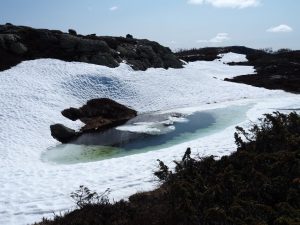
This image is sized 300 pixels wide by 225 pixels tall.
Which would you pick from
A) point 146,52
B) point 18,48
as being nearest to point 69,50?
point 18,48

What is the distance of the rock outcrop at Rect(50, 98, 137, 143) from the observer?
25031mm

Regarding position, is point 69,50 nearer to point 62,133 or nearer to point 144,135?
point 62,133

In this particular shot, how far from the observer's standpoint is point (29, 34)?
45625 mm

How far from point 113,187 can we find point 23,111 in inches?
579

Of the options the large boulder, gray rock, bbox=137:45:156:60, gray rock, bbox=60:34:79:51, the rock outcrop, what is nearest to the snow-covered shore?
the large boulder

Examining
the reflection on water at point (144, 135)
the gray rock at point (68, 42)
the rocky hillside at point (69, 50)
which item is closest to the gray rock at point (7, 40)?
the rocky hillside at point (69, 50)

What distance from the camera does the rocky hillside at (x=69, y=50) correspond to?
134 ft

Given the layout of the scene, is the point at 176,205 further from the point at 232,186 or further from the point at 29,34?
the point at 29,34

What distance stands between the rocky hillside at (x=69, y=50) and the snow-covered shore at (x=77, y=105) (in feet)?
6.38

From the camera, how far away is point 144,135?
24.6 meters

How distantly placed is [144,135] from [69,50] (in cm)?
2260

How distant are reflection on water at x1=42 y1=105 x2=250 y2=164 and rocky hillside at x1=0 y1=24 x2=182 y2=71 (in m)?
14.6

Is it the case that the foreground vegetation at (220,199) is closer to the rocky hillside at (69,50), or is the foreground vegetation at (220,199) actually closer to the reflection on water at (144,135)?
the reflection on water at (144,135)

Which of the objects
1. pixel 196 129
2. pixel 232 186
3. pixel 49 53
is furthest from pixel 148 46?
pixel 232 186
